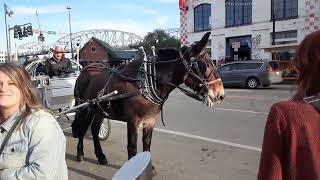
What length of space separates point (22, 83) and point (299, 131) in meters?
1.56

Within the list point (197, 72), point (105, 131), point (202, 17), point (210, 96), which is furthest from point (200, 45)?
point (202, 17)

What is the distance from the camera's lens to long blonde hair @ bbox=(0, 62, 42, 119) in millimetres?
2602

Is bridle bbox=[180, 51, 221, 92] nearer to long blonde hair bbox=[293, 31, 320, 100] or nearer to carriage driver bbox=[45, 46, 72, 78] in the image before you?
long blonde hair bbox=[293, 31, 320, 100]

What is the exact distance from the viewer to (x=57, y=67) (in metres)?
9.74

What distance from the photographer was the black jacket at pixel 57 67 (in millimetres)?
9766

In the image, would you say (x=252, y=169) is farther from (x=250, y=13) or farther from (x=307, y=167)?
(x=250, y=13)

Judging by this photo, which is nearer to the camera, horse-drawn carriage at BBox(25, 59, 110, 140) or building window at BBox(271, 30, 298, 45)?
horse-drawn carriage at BBox(25, 59, 110, 140)

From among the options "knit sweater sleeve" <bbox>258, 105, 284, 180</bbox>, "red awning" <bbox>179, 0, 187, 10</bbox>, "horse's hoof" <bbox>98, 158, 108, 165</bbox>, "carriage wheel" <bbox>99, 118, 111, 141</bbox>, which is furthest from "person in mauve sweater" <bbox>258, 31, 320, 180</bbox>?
"red awning" <bbox>179, 0, 187, 10</bbox>

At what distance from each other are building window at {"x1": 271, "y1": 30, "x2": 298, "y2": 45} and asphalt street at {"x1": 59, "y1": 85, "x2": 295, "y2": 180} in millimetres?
24799

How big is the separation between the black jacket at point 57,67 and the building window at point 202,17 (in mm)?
34949

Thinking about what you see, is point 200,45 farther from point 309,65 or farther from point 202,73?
point 309,65

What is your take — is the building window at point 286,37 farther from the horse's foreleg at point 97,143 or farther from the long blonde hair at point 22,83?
the long blonde hair at point 22,83

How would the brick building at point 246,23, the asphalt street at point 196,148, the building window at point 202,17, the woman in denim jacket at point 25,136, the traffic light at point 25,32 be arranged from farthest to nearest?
the traffic light at point 25,32 → the building window at point 202,17 → the brick building at point 246,23 → the asphalt street at point 196,148 → the woman in denim jacket at point 25,136

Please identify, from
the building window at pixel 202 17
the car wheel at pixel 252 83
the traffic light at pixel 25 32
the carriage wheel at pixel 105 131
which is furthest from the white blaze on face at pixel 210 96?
the traffic light at pixel 25 32
